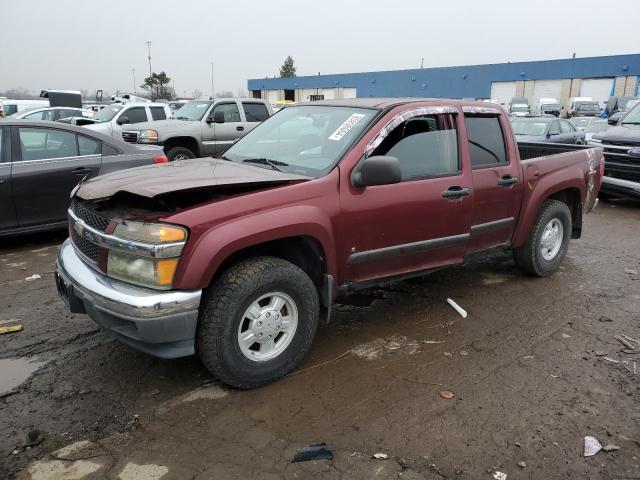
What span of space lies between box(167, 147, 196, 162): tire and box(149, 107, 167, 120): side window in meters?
3.10

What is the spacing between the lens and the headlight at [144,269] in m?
2.84

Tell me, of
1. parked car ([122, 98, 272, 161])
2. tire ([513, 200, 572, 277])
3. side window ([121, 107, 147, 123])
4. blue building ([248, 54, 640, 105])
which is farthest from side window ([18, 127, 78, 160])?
blue building ([248, 54, 640, 105])

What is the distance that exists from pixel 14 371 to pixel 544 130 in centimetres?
1286

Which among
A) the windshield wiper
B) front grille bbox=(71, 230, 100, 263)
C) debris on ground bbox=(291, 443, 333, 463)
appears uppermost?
the windshield wiper

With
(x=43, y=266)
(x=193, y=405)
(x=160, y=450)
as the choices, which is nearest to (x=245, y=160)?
(x=193, y=405)

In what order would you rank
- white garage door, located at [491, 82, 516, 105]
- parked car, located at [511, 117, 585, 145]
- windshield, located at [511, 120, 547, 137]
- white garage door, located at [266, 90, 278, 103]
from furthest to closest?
1. white garage door, located at [266, 90, 278, 103]
2. white garage door, located at [491, 82, 516, 105]
3. windshield, located at [511, 120, 547, 137]
4. parked car, located at [511, 117, 585, 145]

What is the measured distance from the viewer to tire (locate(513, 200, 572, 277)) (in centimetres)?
525

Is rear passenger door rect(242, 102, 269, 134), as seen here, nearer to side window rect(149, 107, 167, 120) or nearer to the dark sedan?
side window rect(149, 107, 167, 120)

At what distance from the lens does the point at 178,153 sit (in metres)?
11.5

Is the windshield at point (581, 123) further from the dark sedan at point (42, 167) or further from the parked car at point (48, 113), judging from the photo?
the parked car at point (48, 113)

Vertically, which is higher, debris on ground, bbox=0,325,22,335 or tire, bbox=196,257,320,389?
tire, bbox=196,257,320,389

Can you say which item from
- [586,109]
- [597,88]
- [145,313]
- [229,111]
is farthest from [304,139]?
[597,88]

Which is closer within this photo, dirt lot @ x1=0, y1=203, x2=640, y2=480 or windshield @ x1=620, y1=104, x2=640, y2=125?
dirt lot @ x1=0, y1=203, x2=640, y2=480

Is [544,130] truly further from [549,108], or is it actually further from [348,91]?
[348,91]
